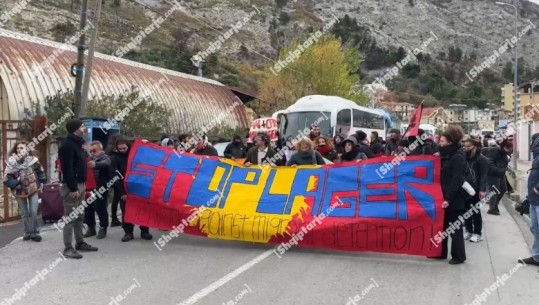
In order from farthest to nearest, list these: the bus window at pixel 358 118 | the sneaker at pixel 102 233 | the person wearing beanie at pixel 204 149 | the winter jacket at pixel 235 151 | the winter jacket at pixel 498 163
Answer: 1. the bus window at pixel 358 118
2. the winter jacket at pixel 235 151
3. the winter jacket at pixel 498 163
4. the person wearing beanie at pixel 204 149
5. the sneaker at pixel 102 233

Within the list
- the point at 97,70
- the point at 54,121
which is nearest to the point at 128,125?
the point at 54,121

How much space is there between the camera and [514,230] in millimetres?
10008

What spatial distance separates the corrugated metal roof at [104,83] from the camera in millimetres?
17123

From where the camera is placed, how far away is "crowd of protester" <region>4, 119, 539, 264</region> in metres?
7.25

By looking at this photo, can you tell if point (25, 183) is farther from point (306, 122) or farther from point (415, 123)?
point (306, 122)

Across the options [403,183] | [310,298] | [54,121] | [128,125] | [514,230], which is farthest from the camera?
[128,125]

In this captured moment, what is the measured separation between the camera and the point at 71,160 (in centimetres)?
739

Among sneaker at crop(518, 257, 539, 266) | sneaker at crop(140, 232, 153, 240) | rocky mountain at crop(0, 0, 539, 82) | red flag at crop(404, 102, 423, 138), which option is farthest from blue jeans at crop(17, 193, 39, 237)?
rocky mountain at crop(0, 0, 539, 82)

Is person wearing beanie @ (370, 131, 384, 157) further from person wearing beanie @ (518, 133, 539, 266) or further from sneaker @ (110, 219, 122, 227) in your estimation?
sneaker @ (110, 219, 122, 227)

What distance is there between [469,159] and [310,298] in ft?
14.9

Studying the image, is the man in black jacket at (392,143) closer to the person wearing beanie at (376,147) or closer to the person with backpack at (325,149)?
the person wearing beanie at (376,147)

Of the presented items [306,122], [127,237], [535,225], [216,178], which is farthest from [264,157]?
[306,122]

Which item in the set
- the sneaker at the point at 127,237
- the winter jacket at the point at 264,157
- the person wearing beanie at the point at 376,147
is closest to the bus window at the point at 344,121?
the person wearing beanie at the point at 376,147

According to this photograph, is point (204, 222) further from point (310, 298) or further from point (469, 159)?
point (469, 159)
